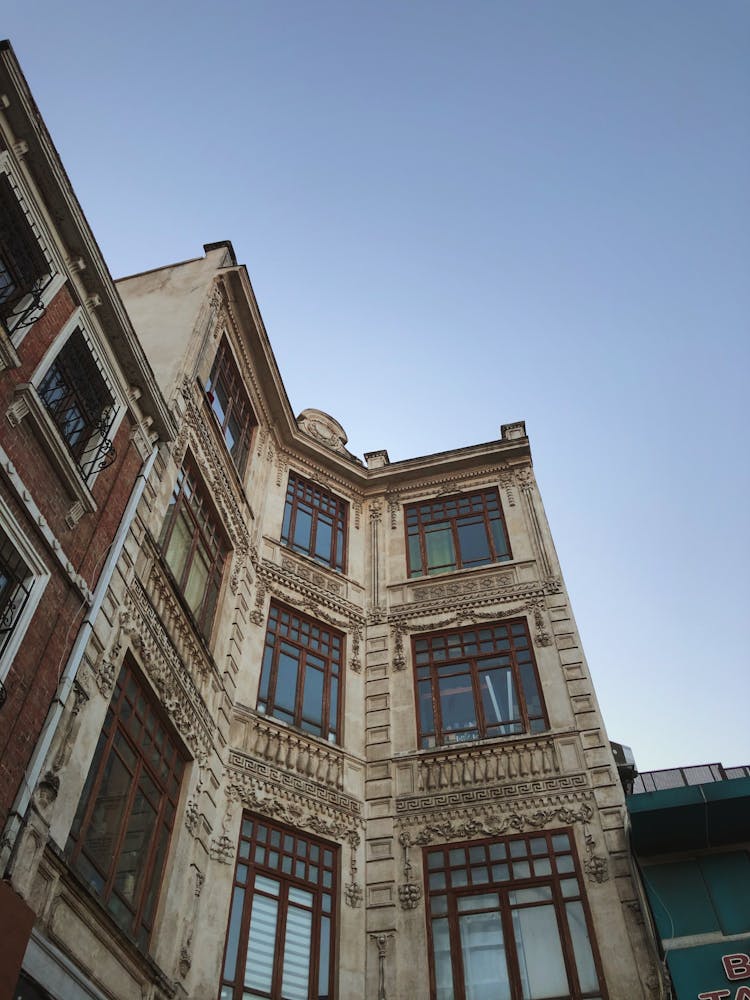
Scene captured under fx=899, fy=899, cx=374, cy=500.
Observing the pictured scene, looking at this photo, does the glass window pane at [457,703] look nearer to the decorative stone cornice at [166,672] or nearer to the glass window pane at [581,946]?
the glass window pane at [581,946]

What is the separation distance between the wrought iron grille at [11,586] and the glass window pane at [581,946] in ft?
31.2

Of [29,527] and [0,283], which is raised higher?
[0,283]

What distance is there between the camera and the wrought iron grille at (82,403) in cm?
1203

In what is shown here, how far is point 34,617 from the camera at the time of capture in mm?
10203

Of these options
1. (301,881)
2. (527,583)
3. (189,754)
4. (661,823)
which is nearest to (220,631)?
(189,754)

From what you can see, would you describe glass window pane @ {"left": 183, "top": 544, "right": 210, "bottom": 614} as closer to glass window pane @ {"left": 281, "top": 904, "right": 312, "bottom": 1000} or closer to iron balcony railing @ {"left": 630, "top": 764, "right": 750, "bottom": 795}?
glass window pane @ {"left": 281, "top": 904, "right": 312, "bottom": 1000}

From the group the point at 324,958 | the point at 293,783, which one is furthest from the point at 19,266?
the point at 324,958

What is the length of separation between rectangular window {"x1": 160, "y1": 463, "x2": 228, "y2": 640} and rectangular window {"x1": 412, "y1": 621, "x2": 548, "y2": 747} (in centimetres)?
470

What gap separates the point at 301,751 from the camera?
1623 cm

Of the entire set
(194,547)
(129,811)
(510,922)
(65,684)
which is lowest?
(510,922)

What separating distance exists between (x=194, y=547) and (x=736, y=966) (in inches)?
419

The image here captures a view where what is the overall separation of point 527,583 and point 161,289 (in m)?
10.1

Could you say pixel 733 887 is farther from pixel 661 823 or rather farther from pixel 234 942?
pixel 234 942

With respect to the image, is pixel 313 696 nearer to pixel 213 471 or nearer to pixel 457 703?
pixel 457 703
